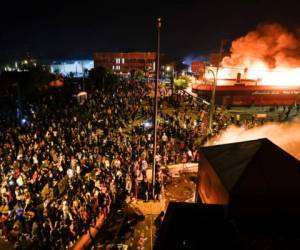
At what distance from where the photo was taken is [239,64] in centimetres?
5428

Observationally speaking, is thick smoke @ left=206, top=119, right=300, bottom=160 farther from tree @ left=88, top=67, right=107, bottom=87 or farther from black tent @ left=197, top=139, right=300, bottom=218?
tree @ left=88, top=67, right=107, bottom=87

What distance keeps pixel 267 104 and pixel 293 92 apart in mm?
4378

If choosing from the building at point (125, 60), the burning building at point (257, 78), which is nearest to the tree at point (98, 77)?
the burning building at point (257, 78)

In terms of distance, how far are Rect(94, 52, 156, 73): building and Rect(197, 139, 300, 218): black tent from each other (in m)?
88.4

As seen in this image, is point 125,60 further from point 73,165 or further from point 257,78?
point 73,165

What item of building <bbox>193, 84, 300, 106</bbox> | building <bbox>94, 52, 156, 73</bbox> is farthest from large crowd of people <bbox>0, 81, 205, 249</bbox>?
building <bbox>94, 52, 156, 73</bbox>

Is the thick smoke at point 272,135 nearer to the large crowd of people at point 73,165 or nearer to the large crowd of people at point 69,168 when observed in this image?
the large crowd of people at point 73,165

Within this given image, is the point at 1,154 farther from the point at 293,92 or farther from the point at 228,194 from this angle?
the point at 293,92

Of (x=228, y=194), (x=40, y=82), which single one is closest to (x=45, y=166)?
(x=228, y=194)

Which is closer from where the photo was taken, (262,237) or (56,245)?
(262,237)

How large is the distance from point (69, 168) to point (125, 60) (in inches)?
3436

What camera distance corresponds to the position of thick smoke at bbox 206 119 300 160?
59.8ft

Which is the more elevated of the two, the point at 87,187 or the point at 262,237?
the point at 262,237

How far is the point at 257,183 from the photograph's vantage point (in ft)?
19.9
